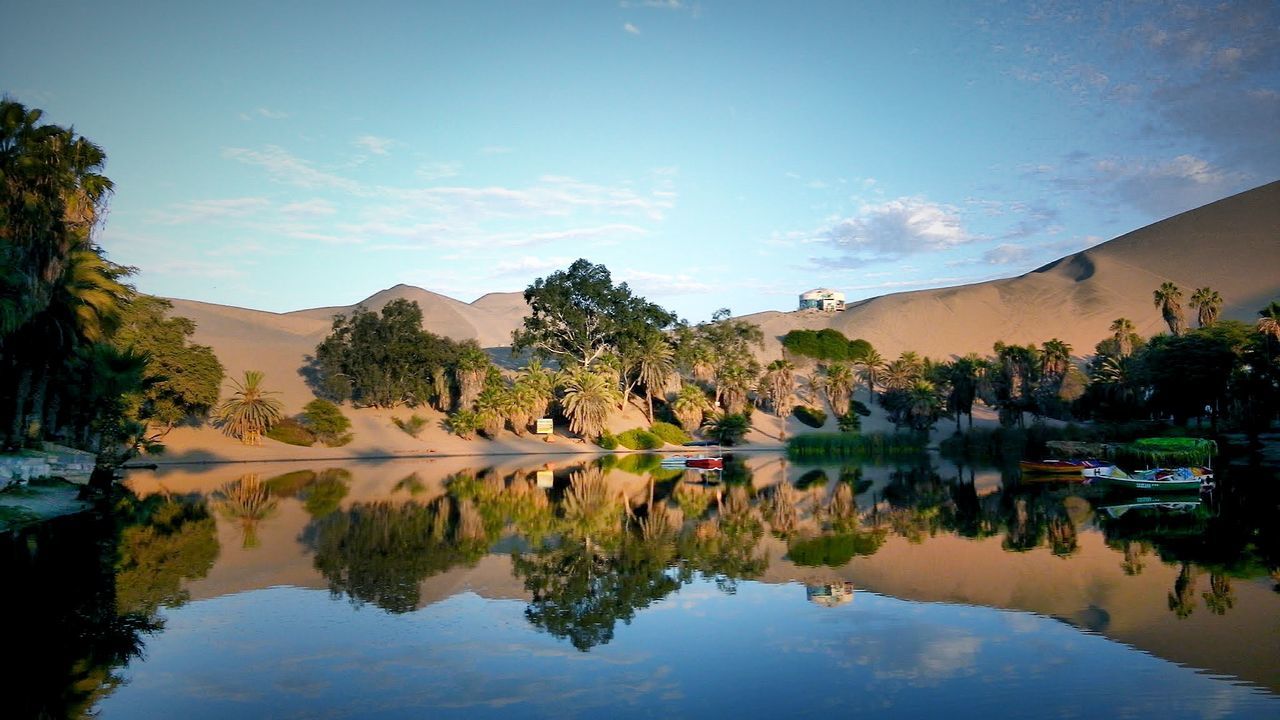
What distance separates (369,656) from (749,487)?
1184 inches

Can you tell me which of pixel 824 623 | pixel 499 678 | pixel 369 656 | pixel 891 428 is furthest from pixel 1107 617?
pixel 891 428

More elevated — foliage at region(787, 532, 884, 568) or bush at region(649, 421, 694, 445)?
bush at region(649, 421, 694, 445)

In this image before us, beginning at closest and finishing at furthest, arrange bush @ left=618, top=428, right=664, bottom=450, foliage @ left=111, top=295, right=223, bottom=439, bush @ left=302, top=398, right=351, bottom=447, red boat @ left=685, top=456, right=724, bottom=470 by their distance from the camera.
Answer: red boat @ left=685, top=456, right=724, bottom=470, foliage @ left=111, top=295, right=223, bottom=439, bush @ left=302, top=398, right=351, bottom=447, bush @ left=618, top=428, right=664, bottom=450

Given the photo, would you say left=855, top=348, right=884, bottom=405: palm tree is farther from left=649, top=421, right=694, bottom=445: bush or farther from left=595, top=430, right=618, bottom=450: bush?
left=595, top=430, right=618, bottom=450: bush

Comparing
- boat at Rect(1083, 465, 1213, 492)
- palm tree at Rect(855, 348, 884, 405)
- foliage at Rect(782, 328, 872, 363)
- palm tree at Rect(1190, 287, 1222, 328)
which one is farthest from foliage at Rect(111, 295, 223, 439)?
palm tree at Rect(1190, 287, 1222, 328)

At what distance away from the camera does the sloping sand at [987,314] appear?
260ft

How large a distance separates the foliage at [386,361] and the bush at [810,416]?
30967 mm

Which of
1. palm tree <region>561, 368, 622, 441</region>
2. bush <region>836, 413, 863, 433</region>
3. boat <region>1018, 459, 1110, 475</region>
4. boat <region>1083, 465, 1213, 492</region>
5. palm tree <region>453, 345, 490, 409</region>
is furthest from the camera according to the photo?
bush <region>836, 413, 863, 433</region>

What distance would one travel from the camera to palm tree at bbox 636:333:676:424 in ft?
256

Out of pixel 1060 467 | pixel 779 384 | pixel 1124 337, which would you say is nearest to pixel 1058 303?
pixel 1124 337

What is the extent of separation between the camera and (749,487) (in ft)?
136

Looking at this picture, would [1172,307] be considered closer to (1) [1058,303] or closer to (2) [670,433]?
(2) [670,433]

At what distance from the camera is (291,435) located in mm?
66750

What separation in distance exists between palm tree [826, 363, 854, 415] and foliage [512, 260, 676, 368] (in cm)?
1628
